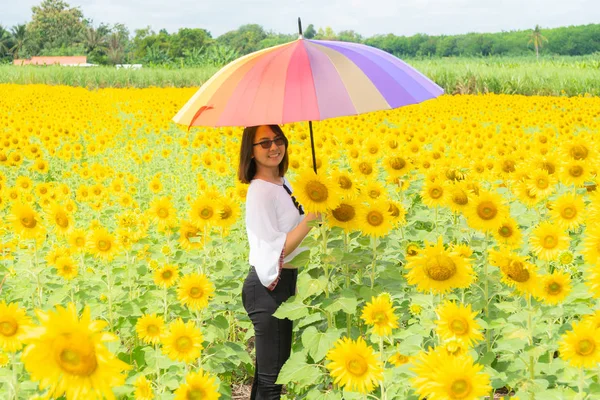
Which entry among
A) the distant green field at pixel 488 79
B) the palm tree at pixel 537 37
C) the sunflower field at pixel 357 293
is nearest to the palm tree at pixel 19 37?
the distant green field at pixel 488 79

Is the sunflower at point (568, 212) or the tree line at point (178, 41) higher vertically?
the tree line at point (178, 41)

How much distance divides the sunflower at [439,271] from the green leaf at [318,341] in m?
0.49

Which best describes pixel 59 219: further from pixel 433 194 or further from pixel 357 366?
pixel 357 366

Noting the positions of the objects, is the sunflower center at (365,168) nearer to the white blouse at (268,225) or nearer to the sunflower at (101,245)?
the white blouse at (268,225)

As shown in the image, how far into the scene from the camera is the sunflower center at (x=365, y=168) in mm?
3988

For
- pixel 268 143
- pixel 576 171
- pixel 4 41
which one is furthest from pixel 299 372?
pixel 4 41

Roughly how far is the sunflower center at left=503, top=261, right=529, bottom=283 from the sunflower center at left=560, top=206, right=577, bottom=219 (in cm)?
134

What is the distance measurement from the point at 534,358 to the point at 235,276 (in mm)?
2138

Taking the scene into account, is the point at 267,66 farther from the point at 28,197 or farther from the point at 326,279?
the point at 28,197

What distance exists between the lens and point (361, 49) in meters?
3.05

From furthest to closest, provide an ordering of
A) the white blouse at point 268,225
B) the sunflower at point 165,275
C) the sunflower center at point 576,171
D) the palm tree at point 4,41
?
the palm tree at point 4,41
the sunflower center at point 576,171
the sunflower at point 165,275
the white blouse at point 268,225

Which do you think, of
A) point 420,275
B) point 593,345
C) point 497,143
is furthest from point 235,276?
point 497,143

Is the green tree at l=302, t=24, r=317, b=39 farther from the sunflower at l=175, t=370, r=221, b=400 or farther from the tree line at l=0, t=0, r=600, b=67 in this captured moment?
the sunflower at l=175, t=370, r=221, b=400

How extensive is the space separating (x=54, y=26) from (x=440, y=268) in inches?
3568
